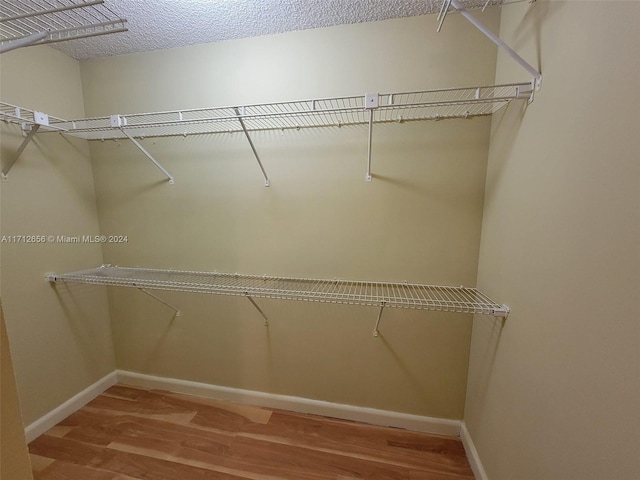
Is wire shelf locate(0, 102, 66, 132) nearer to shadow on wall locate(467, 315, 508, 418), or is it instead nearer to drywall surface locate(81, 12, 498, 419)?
drywall surface locate(81, 12, 498, 419)

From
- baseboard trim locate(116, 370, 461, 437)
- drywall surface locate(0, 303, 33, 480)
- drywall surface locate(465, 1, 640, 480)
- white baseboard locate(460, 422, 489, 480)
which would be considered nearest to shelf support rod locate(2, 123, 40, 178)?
drywall surface locate(0, 303, 33, 480)

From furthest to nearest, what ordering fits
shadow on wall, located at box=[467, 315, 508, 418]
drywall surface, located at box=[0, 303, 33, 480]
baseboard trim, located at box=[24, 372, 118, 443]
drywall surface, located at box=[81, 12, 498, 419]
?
baseboard trim, located at box=[24, 372, 118, 443], drywall surface, located at box=[81, 12, 498, 419], shadow on wall, located at box=[467, 315, 508, 418], drywall surface, located at box=[0, 303, 33, 480]

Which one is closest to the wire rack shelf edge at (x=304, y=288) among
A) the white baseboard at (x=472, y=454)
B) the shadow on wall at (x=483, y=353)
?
the shadow on wall at (x=483, y=353)

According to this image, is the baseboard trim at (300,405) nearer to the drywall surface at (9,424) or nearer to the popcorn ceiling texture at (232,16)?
the drywall surface at (9,424)

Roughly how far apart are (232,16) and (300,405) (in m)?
2.14

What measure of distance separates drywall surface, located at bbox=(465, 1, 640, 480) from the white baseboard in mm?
93

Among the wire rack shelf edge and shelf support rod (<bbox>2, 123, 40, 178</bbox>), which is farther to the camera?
shelf support rod (<bbox>2, 123, 40, 178</bbox>)

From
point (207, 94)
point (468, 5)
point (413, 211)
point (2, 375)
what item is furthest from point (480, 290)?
point (207, 94)

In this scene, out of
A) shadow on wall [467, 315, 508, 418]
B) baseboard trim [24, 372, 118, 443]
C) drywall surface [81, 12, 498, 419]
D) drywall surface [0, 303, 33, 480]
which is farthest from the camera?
baseboard trim [24, 372, 118, 443]

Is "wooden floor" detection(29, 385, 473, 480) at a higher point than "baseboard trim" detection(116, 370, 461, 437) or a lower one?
lower

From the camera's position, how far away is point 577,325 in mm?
625

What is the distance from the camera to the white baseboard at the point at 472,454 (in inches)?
43.8

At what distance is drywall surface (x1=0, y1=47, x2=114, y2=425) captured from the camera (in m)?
1.24

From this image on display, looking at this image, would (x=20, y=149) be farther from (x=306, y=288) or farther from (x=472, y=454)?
Answer: (x=472, y=454)
